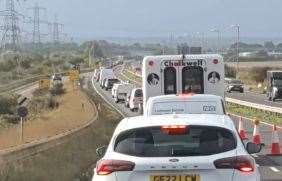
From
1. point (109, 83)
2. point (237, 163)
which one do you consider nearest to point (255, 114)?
point (237, 163)

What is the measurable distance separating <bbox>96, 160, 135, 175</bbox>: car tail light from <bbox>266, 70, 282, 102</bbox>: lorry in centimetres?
5127

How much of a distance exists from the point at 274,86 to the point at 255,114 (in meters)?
20.6

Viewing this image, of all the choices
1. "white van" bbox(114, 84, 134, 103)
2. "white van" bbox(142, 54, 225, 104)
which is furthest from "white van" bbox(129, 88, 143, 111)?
"white van" bbox(142, 54, 225, 104)

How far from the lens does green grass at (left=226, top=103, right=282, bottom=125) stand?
1395 inches

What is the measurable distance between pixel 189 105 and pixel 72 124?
49.0 feet

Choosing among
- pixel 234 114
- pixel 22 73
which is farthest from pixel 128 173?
pixel 22 73

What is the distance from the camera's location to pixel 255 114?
39.6 metres

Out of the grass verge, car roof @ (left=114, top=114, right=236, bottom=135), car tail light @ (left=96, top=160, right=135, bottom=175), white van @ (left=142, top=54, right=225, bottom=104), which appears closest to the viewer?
car tail light @ (left=96, top=160, right=135, bottom=175)

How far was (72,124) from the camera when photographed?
2944 centimetres

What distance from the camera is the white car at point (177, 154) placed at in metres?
7.50

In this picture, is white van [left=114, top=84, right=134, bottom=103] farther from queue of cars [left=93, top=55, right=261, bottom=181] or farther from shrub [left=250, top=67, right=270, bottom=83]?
queue of cars [left=93, top=55, right=261, bottom=181]

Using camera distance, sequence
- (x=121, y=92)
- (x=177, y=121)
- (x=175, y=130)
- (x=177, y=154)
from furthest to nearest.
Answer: (x=121, y=92), (x=177, y=121), (x=175, y=130), (x=177, y=154)

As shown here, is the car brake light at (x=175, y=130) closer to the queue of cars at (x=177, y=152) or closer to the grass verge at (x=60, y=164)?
the queue of cars at (x=177, y=152)

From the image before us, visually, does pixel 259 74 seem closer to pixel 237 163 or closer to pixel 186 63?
pixel 186 63
